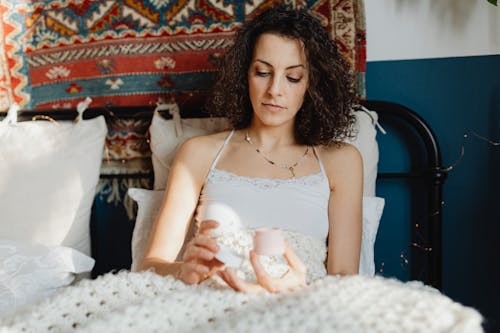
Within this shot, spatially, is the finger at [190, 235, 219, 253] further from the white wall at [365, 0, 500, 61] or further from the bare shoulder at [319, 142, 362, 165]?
Result: the white wall at [365, 0, 500, 61]

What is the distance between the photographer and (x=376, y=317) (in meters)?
0.82

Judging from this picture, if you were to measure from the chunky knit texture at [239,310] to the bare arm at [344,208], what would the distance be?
34 centimetres

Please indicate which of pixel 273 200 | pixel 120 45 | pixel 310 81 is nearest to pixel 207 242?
pixel 273 200

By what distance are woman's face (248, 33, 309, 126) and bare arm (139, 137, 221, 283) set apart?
20 cm

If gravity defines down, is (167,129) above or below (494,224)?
above

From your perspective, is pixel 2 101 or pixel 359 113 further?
pixel 2 101

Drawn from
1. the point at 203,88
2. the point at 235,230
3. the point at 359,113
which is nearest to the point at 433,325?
the point at 235,230

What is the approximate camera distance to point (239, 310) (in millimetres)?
900

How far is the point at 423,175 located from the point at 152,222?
0.83 m

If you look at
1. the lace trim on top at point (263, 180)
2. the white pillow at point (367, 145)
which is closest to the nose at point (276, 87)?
the lace trim on top at point (263, 180)

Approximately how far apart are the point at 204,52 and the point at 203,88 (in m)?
0.12

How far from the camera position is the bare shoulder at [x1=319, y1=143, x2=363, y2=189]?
4.57 feet

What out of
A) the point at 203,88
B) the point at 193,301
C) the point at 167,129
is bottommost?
the point at 193,301

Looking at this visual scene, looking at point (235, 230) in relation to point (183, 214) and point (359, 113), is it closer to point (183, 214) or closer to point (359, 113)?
point (183, 214)
